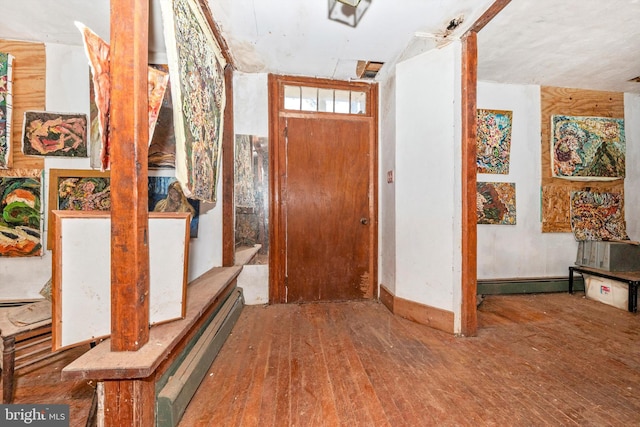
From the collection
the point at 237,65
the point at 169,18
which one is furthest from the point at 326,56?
the point at 169,18

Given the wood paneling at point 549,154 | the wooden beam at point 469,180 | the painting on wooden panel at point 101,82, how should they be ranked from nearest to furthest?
the painting on wooden panel at point 101,82
the wooden beam at point 469,180
the wood paneling at point 549,154

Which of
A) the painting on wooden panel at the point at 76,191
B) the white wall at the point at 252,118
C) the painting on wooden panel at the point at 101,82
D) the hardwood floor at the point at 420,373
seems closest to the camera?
the painting on wooden panel at the point at 101,82

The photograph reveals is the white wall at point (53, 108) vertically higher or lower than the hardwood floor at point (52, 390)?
higher

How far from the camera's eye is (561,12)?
76.6 inches

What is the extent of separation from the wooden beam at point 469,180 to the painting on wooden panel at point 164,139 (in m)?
2.46

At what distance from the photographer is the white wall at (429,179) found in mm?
2088

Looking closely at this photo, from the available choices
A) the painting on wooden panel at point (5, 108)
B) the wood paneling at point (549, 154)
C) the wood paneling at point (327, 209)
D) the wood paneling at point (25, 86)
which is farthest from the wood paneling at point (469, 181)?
the painting on wooden panel at point (5, 108)

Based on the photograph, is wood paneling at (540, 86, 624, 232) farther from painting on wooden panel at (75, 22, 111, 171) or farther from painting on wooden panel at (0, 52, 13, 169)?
painting on wooden panel at (0, 52, 13, 169)

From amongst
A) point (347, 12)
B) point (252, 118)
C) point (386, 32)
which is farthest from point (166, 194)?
point (386, 32)

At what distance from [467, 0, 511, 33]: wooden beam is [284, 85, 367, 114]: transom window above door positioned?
118 cm

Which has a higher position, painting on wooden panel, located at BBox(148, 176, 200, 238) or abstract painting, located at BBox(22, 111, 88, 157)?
abstract painting, located at BBox(22, 111, 88, 157)

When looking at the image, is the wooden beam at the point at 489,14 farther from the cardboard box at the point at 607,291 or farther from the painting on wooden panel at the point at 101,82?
the cardboard box at the point at 607,291

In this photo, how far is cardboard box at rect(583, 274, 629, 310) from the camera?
2.60 meters

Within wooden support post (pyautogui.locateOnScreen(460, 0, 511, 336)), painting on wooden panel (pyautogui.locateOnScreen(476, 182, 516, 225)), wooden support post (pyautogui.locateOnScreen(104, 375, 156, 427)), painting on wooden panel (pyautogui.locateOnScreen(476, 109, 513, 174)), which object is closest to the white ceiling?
wooden support post (pyautogui.locateOnScreen(460, 0, 511, 336))
